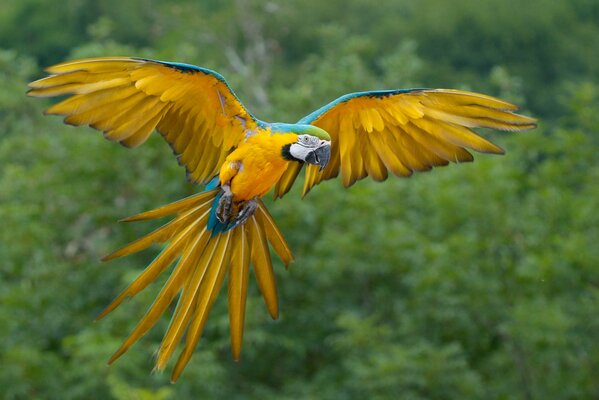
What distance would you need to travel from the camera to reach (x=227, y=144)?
4863mm

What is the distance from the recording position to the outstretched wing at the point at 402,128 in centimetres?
497

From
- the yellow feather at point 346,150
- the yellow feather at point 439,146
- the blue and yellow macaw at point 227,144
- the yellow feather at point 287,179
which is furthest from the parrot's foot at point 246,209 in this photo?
the yellow feather at point 439,146

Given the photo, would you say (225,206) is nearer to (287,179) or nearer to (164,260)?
(164,260)

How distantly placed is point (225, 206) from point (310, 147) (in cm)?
55

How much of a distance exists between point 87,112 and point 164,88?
1.08 feet

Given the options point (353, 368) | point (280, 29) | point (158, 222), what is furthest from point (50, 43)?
point (353, 368)

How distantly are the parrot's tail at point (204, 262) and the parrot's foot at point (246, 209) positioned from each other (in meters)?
0.04

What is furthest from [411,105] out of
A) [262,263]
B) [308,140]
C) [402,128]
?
[262,263]

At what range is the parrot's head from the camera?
4457mm

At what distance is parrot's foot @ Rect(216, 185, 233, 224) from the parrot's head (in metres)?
0.38

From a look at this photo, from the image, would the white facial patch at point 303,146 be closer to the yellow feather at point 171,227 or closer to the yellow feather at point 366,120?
the yellow feather at point 171,227

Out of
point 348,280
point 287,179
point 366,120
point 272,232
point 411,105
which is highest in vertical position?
point 411,105

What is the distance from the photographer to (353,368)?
11.2m

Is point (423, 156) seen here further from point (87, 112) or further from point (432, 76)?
point (432, 76)
